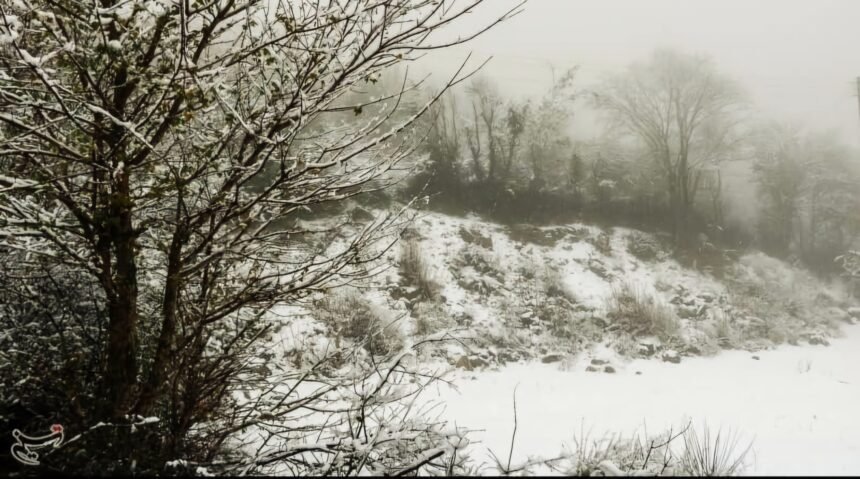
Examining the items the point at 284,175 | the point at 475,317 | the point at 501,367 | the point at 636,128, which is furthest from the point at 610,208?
the point at 284,175

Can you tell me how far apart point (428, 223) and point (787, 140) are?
18540mm

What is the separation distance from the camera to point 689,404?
730 cm

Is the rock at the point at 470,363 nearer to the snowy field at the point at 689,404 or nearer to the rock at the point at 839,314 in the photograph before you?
the snowy field at the point at 689,404

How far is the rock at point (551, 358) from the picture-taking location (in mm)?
9961

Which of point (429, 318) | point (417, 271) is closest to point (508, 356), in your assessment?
point (429, 318)

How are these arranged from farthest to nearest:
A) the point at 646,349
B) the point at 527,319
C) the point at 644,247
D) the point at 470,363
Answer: the point at 644,247 → the point at 527,319 → the point at 646,349 → the point at 470,363

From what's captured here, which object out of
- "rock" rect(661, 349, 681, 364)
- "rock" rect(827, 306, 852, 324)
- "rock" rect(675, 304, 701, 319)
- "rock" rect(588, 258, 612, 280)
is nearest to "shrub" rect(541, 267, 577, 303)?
"rock" rect(588, 258, 612, 280)

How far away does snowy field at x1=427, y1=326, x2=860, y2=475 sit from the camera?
5.14 m

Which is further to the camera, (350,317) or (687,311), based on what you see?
(687,311)

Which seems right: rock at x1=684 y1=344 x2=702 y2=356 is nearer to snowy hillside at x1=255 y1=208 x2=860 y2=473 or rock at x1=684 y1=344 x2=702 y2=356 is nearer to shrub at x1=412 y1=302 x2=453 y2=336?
snowy hillside at x1=255 y1=208 x2=860 y2=473

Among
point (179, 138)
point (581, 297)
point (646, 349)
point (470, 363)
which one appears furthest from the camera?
point (581, 297)

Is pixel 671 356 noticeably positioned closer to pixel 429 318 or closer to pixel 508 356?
pixel 508 356

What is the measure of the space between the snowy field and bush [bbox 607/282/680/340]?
1.22 meters

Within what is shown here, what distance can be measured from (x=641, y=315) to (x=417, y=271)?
6129mm
